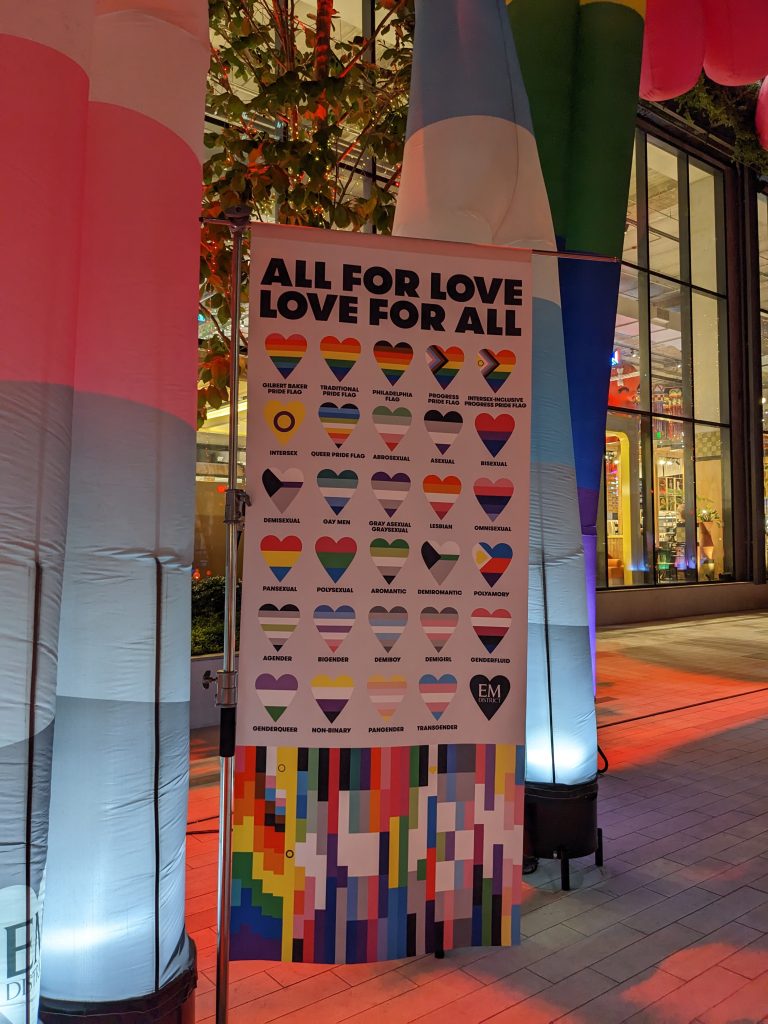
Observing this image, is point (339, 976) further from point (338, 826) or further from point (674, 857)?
point (674, 857)

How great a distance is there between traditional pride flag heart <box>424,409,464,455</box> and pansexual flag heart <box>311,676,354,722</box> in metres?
0.68

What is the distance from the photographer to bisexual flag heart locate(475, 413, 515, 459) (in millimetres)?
2174

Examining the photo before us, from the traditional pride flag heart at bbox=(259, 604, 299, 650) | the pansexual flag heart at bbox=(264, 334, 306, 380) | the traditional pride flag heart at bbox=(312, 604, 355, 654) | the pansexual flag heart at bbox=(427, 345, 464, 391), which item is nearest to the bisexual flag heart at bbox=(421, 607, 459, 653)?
the traditional pride flag heart at bbox=(312, 604, 355, 654)

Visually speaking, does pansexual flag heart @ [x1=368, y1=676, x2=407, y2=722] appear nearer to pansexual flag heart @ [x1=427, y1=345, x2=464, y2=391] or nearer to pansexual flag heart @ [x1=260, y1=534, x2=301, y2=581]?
pansexual flag heart @ [x1=260, y1=534, x2=301, y2=581]

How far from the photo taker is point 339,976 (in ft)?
8.20

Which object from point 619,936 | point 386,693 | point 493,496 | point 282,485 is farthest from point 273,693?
point 619,936

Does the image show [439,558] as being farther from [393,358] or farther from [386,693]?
[393,358]

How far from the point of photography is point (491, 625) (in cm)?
216

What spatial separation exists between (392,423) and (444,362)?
0.76ft

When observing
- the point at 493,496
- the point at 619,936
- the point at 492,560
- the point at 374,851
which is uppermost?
the point at 493,496

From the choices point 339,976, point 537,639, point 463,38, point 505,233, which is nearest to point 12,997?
point 339,976

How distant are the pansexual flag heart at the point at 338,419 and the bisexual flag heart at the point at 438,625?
1.73ft

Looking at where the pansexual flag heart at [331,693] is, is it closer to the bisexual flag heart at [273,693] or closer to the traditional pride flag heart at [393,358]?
the bisexual flag heart at [273,693]

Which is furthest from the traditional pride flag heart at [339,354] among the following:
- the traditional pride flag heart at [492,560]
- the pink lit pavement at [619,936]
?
the pink lit pavement at [619,936]
